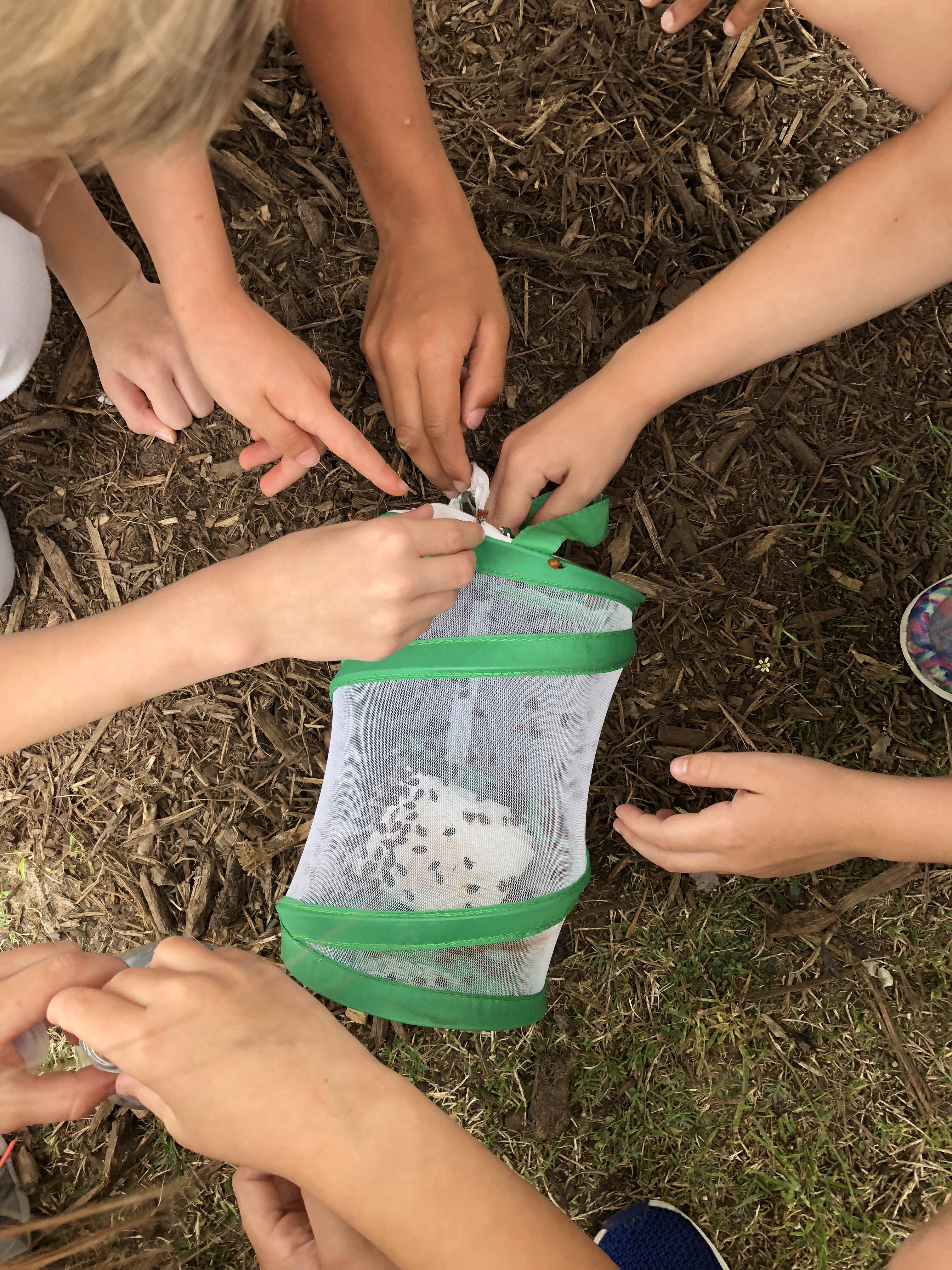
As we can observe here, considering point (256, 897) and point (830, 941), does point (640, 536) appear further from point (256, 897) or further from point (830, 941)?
point (256, 897)

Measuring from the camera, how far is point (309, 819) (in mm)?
1491

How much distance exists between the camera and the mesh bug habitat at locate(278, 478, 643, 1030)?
1043 mm

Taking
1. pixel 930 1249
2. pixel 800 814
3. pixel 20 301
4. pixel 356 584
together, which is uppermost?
pixel 20 301

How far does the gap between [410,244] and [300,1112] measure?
43.2 inches

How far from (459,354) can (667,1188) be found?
138 centimetres

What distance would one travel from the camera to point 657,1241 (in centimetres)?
141

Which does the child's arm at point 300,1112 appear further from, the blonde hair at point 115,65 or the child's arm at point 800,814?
A: the blonde hair at point 115,65

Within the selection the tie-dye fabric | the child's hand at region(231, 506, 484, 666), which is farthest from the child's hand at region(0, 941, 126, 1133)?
the tie-dye fabric

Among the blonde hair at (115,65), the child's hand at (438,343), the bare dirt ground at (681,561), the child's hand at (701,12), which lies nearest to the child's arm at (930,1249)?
the bare dirt ground at (681,561)

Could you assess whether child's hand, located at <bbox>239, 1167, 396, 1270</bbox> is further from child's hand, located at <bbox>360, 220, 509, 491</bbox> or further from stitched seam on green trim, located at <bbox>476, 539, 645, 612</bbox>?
child's hand, located at <bbox>360, 220, 509, 491</bbox>

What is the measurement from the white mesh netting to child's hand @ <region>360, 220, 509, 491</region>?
0.74ft

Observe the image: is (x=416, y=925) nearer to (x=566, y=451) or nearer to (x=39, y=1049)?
(x=39, y=1049)

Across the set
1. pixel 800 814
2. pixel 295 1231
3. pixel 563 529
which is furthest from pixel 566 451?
pixel 295 1231

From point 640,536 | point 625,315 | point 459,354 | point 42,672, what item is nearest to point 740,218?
point 625,315
